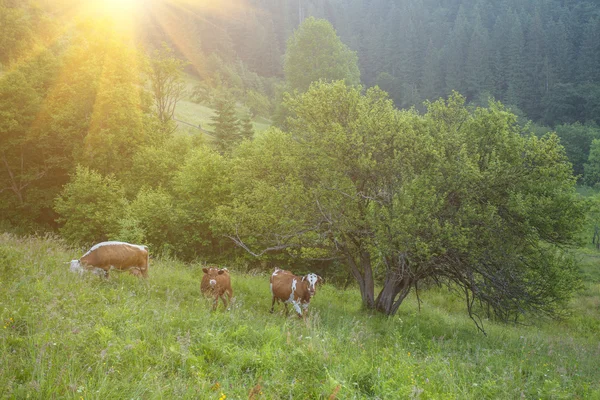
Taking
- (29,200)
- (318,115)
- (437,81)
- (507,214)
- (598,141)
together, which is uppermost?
(437,81)

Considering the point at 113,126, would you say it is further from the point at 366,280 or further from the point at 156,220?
the point at 366,280

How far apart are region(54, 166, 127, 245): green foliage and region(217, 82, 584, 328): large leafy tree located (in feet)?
43.6

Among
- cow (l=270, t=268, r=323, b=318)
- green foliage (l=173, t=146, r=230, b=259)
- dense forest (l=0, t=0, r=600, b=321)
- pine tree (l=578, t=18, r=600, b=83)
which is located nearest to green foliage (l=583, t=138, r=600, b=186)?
dense forest (l=0, t=0, r=600, b=321)

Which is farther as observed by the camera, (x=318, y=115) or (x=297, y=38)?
(x=297, y=38)

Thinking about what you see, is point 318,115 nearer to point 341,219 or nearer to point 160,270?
point 341,219

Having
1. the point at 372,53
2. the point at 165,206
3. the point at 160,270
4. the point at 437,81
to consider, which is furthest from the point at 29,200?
the point at 372,53

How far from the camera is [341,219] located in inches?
542

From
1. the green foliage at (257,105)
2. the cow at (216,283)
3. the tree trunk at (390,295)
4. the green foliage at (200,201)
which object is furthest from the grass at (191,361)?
the green foliage at (257,105)

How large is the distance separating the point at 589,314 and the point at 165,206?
91.2 feet

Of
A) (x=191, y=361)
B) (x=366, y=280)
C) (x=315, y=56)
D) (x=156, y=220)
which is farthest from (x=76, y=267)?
(x=315, y=56)

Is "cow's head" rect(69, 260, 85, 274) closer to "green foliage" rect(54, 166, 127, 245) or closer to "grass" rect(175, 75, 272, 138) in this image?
"green foliage" rect(54, 166, 127, 245)

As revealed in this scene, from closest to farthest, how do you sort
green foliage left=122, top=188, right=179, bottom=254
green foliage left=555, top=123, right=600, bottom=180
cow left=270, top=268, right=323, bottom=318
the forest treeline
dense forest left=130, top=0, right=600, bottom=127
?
cow left=270, top=268, right=323, bottom=318, green foliage left=122, top=188, right=179, bottom=254, green foliage left=555, top=123, right=600, bottom=180, the forest treeline, dense forest left=130, top=0, right=600, bottom=127

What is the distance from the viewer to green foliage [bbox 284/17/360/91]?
48.8 metres

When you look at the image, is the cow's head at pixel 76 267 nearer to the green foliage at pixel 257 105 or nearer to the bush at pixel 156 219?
the bush at pixel 156 219
